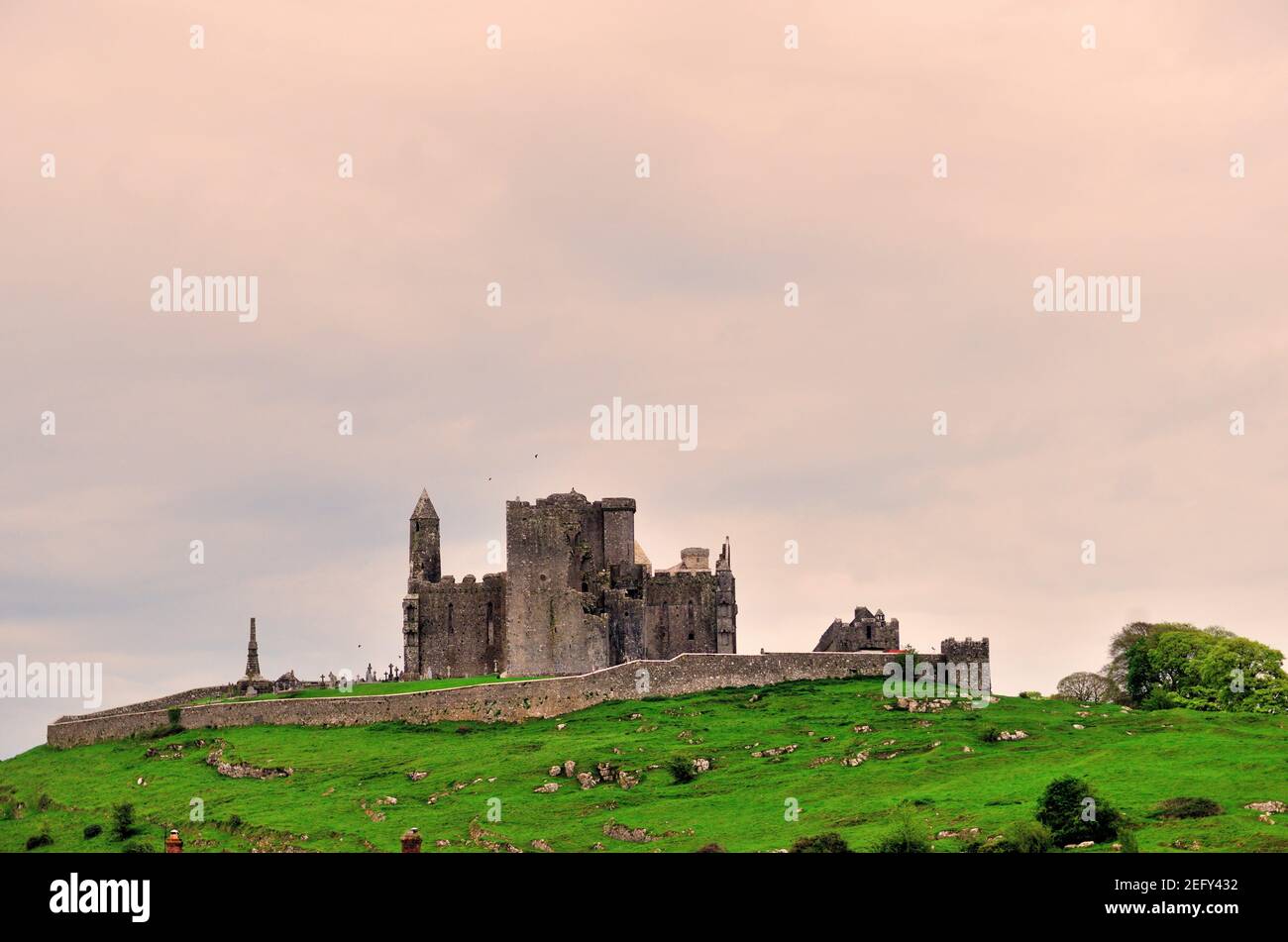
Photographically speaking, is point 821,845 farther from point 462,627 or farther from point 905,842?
point 462,627

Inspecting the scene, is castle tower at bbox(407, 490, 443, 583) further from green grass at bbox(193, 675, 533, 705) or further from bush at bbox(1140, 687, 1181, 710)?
bush at bbox(1140, 687, 1181, 710)

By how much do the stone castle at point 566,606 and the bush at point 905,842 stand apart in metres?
46.2

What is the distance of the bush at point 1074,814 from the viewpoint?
7406 centimetres

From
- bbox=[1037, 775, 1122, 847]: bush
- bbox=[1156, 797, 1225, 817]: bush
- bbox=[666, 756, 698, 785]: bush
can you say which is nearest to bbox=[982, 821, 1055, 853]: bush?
bbox=[1037, 775, 1122, 847]: bush

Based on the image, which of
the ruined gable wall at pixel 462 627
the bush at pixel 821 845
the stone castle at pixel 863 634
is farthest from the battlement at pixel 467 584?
the bush at pixel 821 845

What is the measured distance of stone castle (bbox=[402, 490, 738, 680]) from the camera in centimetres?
12106

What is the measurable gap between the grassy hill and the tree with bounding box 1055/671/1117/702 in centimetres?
2691

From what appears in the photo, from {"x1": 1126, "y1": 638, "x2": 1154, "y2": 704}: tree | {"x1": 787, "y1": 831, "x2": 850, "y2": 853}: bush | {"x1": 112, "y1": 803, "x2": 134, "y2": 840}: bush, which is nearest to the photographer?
{"x1": 787, "y1": 831, "x2": 850, "y2": 853}: bush

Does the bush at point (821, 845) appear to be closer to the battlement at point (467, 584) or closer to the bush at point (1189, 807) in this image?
the bush at point (1189, 807)
